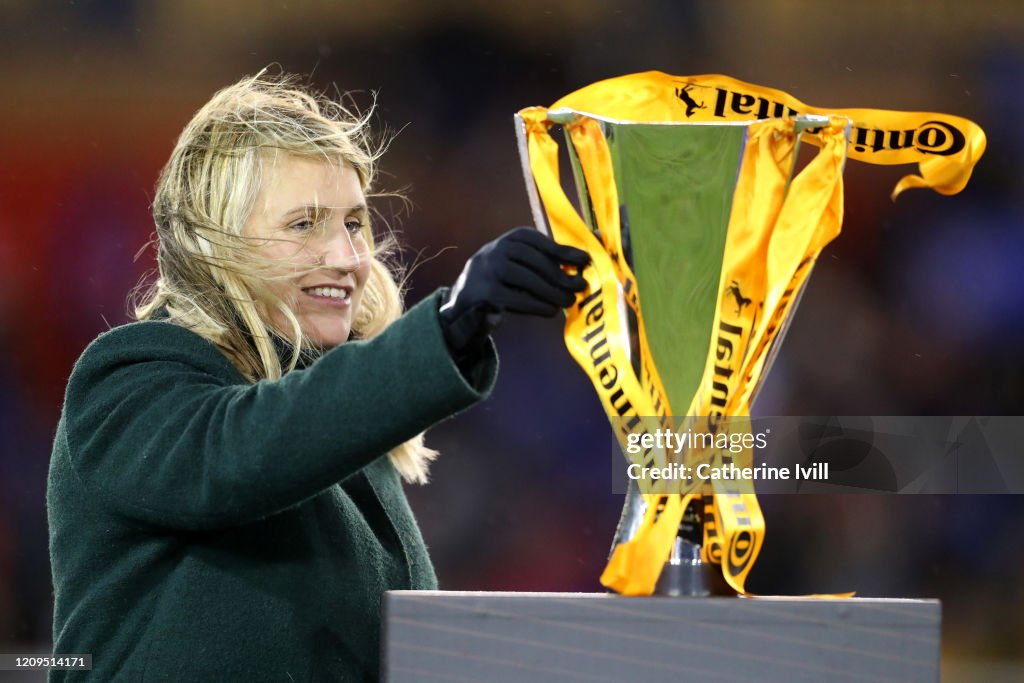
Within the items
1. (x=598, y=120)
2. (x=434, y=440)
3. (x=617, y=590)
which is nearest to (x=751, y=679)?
(x=617, y=590)

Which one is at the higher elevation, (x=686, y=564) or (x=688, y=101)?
(x=688, y=101)

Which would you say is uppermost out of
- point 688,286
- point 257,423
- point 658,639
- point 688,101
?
point 688,101

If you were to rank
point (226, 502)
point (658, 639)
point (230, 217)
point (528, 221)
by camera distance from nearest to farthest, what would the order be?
point (658, 639), point (226, 502), point (230, 217), point (528, 221)

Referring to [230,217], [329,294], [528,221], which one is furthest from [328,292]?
[528,221]

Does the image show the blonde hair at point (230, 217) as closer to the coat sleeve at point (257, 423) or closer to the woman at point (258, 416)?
the woman at point (258, 416)

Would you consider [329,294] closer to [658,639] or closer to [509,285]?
[509,285]

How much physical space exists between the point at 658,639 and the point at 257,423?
0.29 meters

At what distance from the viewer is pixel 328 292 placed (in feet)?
3.64

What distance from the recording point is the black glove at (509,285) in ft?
2.50

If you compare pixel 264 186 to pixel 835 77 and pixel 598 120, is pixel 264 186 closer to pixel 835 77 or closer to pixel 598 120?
pixel 598 120

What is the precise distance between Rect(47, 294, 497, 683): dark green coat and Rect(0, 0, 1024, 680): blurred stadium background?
68.6 inches

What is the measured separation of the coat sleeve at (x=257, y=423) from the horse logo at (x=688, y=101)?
0.23 meters

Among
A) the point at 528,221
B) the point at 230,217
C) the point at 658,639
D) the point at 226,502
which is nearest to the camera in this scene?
the point at 658,639

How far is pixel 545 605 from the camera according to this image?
70 cm
